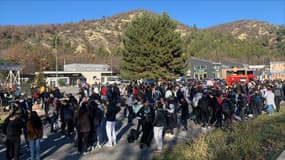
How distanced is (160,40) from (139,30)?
2.83 metres

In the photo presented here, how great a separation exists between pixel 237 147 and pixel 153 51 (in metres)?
33.4

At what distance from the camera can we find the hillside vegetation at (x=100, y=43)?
92494 mm

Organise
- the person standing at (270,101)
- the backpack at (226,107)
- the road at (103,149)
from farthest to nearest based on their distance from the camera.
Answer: the person standing at (270,101), the backpack at (226,107), the road at (103,149)

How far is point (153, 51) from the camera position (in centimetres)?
→ 4262

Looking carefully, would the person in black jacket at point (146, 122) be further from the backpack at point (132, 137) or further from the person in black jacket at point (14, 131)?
the person in black jacket at point (14, 131)

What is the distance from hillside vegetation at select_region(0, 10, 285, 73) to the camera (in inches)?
3641

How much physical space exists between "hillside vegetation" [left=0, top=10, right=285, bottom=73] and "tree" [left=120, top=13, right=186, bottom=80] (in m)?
29.3

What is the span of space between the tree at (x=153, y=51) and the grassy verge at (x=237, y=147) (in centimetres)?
3063

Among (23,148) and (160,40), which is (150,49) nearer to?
(160,40)

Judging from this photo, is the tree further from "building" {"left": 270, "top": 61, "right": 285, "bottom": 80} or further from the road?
the road

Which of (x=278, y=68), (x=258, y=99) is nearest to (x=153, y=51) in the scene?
(x=278, y=68)

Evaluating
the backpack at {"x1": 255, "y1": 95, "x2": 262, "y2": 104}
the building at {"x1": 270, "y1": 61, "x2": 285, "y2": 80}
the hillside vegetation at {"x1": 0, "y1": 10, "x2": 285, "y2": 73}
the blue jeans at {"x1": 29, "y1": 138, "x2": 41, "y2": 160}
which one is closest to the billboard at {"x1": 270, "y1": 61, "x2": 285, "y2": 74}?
the building at {"x1": 270, "y1": 61, "x2": 285, "y2": 80}

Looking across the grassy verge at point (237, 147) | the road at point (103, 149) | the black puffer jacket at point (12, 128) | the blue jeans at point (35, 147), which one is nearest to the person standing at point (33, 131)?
the blue jeans at point (35, 147)

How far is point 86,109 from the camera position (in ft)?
35.6
